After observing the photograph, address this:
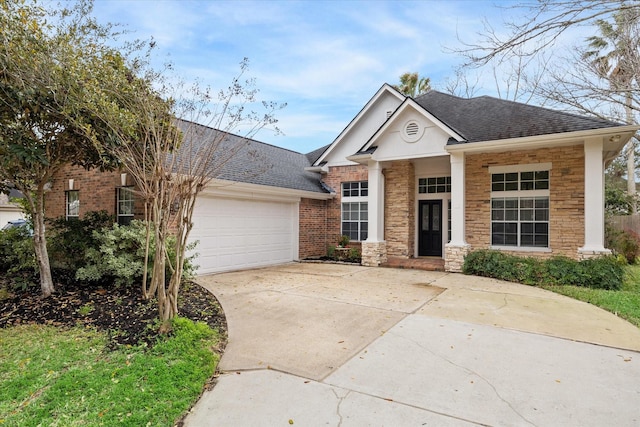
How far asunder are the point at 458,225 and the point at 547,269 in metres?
2.53

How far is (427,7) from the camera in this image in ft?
28.5

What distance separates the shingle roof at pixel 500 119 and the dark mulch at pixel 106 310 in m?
8.63

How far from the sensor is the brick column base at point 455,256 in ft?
34.5

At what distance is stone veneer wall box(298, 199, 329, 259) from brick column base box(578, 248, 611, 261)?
8452mm

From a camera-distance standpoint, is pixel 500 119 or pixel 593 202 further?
pixel 500 119

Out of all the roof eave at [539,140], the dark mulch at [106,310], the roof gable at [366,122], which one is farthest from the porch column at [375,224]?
the dark mulch at [106,310]

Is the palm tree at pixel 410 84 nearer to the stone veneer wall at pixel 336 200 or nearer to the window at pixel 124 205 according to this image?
the stone veneer wall at pixel 336 200

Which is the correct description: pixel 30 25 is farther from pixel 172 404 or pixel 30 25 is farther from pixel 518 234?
pixel 518 234

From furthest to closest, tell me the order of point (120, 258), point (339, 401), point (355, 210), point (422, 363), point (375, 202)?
point (355, 210) < point (375, 202) < point (120, 258) < point (422, 363) < point (339, 401)

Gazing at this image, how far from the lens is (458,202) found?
1062cm

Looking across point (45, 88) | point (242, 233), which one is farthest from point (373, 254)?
point (45, 88)

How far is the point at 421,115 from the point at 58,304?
10.3 metres

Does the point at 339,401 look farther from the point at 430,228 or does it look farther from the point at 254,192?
the point at 430,228

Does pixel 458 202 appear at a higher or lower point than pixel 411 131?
lower
